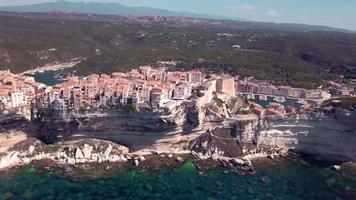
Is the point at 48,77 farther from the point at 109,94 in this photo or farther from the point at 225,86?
the point at 109,94

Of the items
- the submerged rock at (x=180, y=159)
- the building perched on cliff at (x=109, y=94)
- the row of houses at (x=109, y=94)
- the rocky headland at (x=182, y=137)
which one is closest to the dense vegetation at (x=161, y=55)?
the rocky headland at (x=182, y=137)

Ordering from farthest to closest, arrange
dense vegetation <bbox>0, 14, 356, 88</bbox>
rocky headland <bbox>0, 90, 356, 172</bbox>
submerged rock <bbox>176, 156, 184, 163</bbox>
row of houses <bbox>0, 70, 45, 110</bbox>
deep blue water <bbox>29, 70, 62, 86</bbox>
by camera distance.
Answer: dense vegetation <bbox>0, 14, 356, 88</bbox>, deep blue water <bbox>29, 70, 62, 86</bbox>, row of houses <bbox>0, 70, 45, 110</bbox>, submerged rock <bbox>176, 156, 184, 163</bbox>, rocky headland <bbox>0, 90, 356, 172</bbox>

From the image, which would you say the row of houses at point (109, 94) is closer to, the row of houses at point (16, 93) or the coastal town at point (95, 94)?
the coastal town at point (95, 94)

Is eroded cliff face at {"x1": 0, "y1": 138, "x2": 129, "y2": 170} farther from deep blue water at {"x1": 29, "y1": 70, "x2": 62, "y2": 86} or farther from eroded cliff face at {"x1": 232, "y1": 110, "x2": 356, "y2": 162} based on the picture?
deep blue water at {"x1": 29, "y1": 70, "x2": 62, "y2": 86}

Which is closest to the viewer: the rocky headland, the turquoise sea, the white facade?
the turquoise sea

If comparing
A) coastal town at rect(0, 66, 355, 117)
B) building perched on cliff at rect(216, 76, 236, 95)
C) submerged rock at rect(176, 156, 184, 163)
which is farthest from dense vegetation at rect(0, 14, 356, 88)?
submerged rock at rect(176, 156, 184, 163)

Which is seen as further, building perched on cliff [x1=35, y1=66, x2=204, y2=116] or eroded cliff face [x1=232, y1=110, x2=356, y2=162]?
eroded cliff face [x1=232, y1=110, x2=356, y2=162]

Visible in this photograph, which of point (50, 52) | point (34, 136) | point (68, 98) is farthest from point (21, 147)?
point (50, 52)
